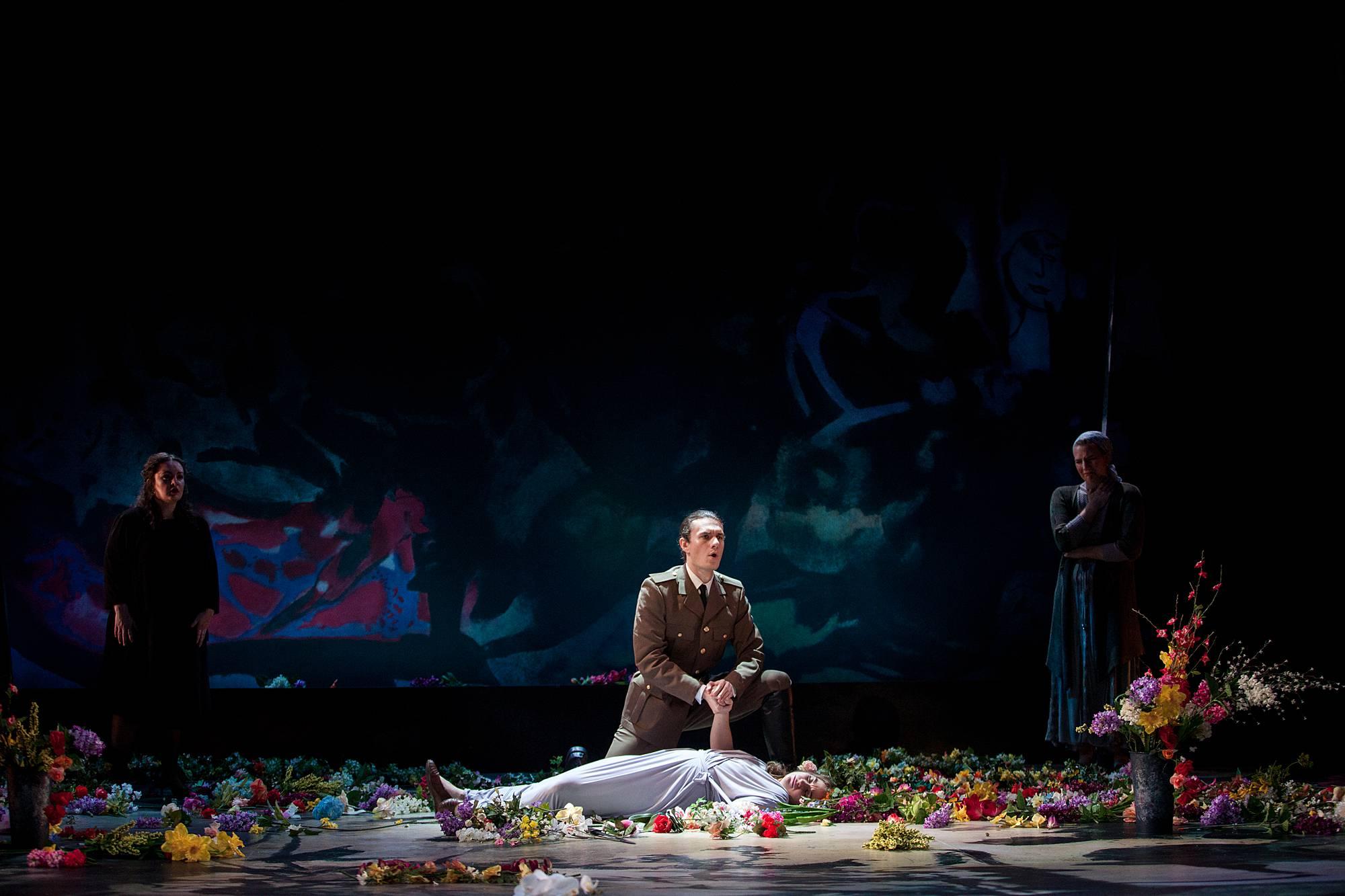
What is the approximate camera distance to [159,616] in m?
5.42

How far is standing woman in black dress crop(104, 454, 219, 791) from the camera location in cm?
535

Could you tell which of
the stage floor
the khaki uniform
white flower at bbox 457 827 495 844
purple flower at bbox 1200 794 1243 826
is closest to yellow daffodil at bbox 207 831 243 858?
the stage floor

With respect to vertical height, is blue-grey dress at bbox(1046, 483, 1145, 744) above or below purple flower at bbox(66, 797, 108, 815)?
above

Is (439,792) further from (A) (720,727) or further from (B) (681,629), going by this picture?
(B) (681,629)

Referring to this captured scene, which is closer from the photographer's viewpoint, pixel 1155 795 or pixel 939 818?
pixel 1155 795

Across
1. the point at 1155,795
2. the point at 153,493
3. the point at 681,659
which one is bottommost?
the point at 1155,795

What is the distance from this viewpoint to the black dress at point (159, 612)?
535 centimetres

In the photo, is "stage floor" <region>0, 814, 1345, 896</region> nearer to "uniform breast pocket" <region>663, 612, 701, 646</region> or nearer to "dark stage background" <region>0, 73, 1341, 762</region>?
"uniform breast pocket" <region>663, 612, 701, 646</region>

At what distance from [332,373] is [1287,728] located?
552cm

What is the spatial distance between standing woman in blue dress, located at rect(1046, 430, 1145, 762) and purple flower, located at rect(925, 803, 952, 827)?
4.31ft

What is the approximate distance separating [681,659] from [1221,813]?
6.63 ft

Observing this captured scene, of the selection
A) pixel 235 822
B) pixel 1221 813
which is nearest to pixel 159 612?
Answer: pixel 235 822

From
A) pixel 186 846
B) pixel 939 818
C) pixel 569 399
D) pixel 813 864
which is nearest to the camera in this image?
pixel 813 864

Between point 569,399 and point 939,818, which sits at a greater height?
point 569,399
